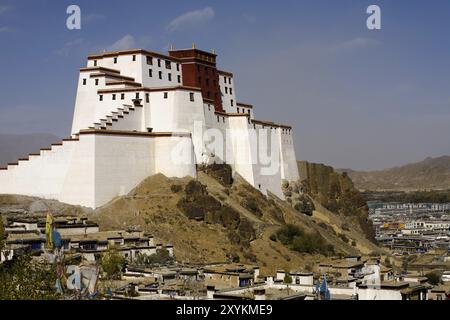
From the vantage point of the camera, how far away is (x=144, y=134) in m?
40.8

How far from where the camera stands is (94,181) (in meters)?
37.5

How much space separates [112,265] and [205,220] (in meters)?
11.9

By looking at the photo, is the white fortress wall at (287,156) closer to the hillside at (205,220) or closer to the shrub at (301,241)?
the hillside at (205,220)

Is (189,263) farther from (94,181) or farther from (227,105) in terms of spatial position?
(227,105)

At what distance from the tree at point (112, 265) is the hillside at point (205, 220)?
6.21 meters

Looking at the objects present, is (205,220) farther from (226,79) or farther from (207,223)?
(226,79)

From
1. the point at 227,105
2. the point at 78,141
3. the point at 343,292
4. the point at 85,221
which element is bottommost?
the point at 343,292

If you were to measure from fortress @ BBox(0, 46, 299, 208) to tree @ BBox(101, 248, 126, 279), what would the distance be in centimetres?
853

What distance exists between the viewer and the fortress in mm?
38188

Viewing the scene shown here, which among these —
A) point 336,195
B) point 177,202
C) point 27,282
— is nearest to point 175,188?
point 177,202

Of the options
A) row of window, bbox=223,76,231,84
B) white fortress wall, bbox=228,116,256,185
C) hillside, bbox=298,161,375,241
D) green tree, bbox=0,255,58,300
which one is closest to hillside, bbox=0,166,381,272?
white fortress wall, bbox=228,116,256,185

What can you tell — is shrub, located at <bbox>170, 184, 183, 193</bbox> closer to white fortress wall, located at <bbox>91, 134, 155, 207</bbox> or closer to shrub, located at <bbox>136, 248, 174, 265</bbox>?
white fortress wall, located at <bbox>91, 134, 155, 207</bbox>

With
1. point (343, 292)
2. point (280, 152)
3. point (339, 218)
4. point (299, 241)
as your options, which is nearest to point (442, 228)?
point (339, 218)
